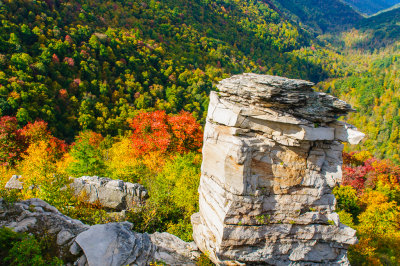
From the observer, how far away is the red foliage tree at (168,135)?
25.0 m

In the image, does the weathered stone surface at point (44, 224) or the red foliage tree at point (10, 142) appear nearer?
the weathered stone surface at point (44, 224)

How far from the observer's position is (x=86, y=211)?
16.4 metres

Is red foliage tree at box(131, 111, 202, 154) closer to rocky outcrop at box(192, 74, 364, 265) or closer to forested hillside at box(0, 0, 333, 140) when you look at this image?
rocky outcrop at box(192, 74, 364, 265)

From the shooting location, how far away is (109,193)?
18.3 m

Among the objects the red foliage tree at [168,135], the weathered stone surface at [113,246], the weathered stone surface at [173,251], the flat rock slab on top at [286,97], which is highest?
the flat rock slab on top at [286,97]

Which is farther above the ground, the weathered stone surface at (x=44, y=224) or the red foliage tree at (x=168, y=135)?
the red foliage tree at (x=168, y=135)

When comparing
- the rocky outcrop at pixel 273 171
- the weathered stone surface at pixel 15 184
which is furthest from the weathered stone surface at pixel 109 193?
the rocky outcrop at pixel 273 171

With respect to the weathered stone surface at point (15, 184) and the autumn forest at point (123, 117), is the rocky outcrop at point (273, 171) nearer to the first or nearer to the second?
the autumn forest at point (123, 117)

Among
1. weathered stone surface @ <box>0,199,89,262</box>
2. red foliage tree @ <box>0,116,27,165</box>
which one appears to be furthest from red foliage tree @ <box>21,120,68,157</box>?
weathered stone surface @ <box>0,199,89,262</box>

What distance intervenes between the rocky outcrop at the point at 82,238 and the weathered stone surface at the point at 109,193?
4.83 metres

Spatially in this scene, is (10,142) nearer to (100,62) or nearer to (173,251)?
(100,62)

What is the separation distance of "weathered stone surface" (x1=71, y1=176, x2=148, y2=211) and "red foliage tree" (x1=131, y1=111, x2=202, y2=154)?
21.5 ft

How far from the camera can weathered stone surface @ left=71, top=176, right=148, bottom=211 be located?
18.1 metres

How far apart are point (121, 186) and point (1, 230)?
8.71 m
